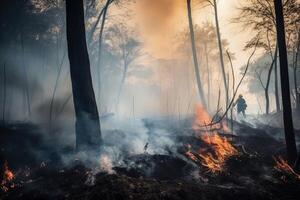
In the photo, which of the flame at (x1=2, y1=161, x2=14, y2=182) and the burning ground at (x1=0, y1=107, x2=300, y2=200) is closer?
the burning ground at (x1=0, y1=107, x2=300, y2=200)

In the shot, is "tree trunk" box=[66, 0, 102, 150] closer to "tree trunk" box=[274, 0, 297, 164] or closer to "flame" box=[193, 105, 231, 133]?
"tree trunk" box=[274, 0, 297, 164]

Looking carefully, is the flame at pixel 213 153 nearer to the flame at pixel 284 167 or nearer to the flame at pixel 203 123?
the flame at pixel 203 123

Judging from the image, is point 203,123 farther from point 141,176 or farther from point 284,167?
point 141,176

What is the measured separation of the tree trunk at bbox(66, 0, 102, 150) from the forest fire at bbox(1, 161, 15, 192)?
2.35 metres

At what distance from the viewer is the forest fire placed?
28.1 ft

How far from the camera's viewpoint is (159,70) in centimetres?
6197

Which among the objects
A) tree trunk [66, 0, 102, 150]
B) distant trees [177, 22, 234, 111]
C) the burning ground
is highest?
distant trees [177, 22, 234, 111]

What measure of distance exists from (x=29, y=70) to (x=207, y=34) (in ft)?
84.2

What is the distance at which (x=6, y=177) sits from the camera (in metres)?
9.33

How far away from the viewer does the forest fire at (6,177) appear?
28.1ft

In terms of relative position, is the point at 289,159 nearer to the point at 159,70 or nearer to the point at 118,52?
the point at 118,52

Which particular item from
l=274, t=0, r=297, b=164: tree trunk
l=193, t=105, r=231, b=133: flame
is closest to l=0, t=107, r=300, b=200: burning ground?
l=274, t=0, r=297, b=164: tree trunk

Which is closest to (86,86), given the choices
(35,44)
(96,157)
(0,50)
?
(96,157)

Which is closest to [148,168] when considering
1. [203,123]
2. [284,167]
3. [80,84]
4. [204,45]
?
[80,84]
